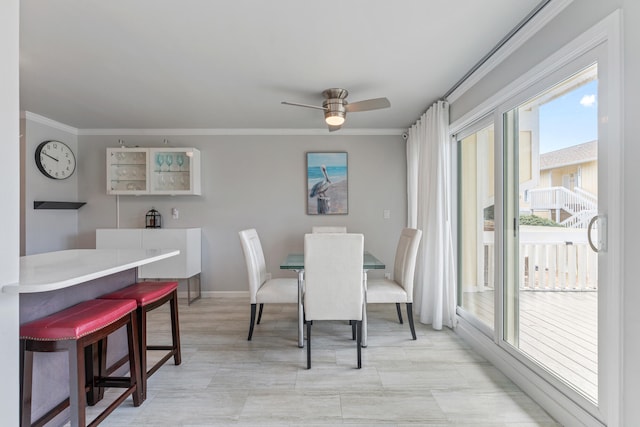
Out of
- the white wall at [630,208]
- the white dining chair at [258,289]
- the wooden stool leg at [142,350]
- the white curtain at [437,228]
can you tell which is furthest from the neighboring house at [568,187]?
the wooden stool leg at [142,350]

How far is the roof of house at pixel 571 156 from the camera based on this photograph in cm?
157

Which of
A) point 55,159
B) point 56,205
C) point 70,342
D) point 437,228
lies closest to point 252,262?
point 70,342

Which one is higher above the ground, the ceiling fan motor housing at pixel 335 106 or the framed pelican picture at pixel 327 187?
the ceiling fan motor housing at pixel 335 106

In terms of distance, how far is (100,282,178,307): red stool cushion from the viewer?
1857 mm

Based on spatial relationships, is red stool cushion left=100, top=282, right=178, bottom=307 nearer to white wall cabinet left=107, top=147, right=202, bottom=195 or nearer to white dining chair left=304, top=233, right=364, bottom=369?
white dining chair left=304, top=233, right=364, bottom=369

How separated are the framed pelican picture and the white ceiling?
0.91 meters

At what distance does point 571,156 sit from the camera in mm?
1718

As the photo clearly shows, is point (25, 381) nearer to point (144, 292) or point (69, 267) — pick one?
point (69, 267)

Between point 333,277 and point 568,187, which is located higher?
point 568,187

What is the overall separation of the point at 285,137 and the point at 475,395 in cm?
341

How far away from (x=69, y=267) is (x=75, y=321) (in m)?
0.32

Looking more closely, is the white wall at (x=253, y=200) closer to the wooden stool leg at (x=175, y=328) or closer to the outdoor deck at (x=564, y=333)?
the wooden stool leg at (x=175, y=328)

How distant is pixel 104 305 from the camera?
5.24ft

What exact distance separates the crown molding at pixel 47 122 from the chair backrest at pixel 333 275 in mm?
3560
